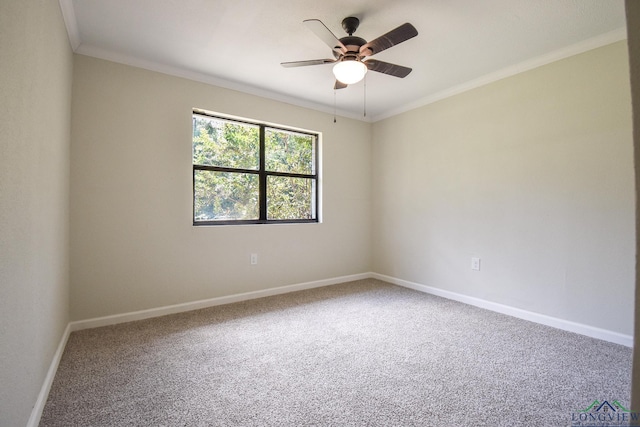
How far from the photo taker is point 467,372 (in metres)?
1.85

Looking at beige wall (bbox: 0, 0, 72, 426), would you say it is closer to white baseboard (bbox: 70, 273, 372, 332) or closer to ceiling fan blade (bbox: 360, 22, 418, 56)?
white baseboard (bbox: 70, 273, 372, 332)

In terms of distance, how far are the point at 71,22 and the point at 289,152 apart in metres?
2.24

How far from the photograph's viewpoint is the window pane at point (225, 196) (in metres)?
3.13

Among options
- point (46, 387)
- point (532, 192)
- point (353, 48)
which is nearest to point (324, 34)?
point (353, 48)

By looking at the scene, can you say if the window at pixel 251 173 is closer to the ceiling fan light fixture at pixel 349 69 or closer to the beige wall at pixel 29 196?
the beige wall at pixel 29 196

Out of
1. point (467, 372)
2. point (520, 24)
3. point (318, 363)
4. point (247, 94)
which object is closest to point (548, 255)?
point (467, 372)

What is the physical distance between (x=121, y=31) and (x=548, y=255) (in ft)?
13.0

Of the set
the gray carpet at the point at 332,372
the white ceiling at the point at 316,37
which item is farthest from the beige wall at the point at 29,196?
the white ceiling at the point at 316,37

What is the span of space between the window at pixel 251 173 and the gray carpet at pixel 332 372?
116cm

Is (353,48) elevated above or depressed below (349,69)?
above

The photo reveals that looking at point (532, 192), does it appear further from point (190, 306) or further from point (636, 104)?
point (190, 306)

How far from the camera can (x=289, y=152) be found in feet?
12.4

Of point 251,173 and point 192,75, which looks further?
point 251,173

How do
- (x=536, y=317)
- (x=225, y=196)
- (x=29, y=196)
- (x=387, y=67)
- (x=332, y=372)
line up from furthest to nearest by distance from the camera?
(x=225, y=196) < (x=536, y=317) < (x=387, y=67) < (x=332, y=372) < (x=29, y=196)
